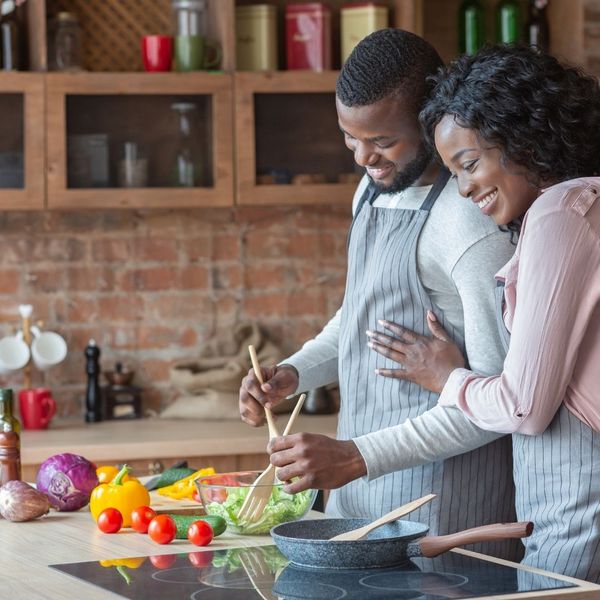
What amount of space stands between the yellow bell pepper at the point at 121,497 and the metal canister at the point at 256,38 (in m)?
2.16

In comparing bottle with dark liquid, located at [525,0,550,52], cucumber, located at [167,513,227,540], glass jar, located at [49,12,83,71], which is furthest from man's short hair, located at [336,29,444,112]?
bottle with dark liquid, located at [525,0,550,52]

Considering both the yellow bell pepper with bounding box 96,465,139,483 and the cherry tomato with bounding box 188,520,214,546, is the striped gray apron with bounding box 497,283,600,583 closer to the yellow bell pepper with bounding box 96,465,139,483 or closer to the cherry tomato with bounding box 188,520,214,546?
the cherry tomato with bounding box 188,520,214,546

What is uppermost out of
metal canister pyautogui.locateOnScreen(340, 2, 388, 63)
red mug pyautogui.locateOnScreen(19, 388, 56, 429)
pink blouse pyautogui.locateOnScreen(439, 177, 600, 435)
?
metal canister pyautogui.locateOnScreen(340, 2, 388, 63)

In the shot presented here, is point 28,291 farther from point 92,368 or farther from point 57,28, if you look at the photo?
point 57,28

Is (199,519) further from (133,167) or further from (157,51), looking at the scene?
(157,51)

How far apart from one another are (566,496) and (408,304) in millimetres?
544

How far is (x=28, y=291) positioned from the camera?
4.30 meters

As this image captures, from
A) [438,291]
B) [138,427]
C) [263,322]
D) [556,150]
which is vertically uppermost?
[556,150]

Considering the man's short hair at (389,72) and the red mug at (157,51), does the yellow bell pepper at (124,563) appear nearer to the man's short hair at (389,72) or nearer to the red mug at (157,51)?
the man's short hair at (389,72)

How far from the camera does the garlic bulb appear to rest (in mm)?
2289

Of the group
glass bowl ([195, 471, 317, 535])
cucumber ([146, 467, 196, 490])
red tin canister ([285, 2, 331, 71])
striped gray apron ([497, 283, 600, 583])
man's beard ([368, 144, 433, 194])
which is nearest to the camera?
striped gray apron ([497, 283, 600, 583])

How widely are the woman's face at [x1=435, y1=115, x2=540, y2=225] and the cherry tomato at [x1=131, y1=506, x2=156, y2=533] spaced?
811 millimetres

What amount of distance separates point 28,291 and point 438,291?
7.89 feet

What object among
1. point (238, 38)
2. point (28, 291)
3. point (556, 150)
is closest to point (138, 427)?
point (28, 291)
